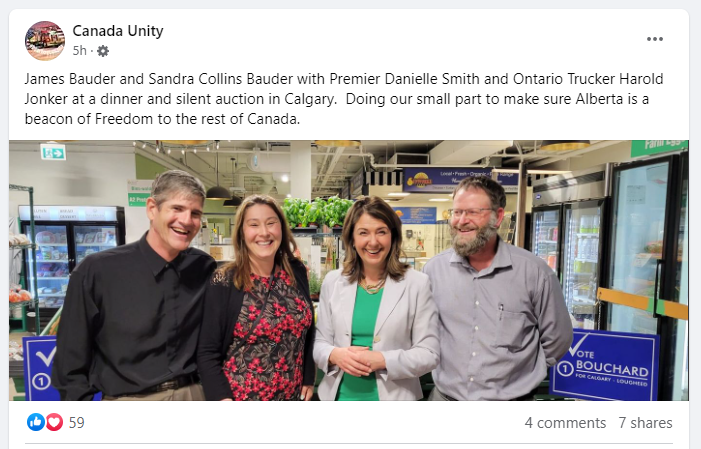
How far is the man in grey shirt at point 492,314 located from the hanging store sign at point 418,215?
7.28 metres

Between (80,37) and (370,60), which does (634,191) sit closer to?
(370,60)

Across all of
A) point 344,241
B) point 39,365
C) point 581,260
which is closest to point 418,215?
point 581,260

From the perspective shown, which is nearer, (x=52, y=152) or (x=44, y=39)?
(x=44, y=39)

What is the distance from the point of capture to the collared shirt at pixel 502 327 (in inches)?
58.6

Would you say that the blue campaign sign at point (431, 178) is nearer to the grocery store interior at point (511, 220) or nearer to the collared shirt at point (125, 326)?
the grocery store interior at point (511, 220)

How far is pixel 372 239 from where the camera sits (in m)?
1.40

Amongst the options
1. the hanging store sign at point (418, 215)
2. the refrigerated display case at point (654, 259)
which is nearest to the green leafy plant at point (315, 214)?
the refrigerated display case at point (654, 259)

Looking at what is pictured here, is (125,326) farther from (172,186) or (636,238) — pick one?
(636,238)

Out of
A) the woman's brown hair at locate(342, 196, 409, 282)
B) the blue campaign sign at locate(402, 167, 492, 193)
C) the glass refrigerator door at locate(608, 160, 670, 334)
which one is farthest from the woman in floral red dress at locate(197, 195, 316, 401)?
the blue campaign sign at locate(402, 167, 492, 193)

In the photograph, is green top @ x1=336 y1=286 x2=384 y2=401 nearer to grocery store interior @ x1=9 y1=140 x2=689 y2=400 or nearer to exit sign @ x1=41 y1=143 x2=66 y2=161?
grocery store interior @ x1=9 y1=140 x2=689 y2=400

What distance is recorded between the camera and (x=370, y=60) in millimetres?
1428

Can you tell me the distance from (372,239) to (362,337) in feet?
1.25

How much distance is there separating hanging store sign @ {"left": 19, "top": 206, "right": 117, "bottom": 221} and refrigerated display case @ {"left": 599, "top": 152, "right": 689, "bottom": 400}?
19.5 ft
